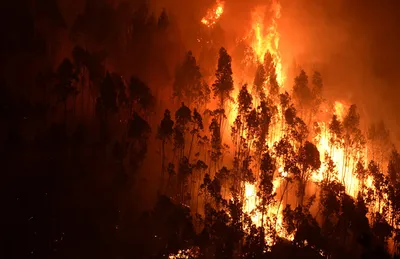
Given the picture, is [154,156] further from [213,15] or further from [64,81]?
[213,15]

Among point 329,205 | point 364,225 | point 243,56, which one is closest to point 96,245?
point 329,205

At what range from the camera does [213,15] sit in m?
93.0

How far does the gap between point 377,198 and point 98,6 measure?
62.0 metres

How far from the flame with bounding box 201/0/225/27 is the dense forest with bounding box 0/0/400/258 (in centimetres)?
490

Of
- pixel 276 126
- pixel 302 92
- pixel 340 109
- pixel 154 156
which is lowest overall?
pixel 154 156

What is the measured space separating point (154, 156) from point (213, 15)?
44009 millimetres

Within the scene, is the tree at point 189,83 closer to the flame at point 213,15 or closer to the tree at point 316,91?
the flame at point 213,15

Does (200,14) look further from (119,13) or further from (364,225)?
(364,225)

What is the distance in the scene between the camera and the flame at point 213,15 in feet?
301

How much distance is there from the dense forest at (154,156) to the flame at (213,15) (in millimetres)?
4896

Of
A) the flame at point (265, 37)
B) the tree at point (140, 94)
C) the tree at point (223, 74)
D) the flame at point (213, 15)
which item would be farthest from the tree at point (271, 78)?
the tree at point (140, 94)

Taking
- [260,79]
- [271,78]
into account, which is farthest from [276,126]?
[260,79]

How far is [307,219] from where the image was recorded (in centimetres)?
5188

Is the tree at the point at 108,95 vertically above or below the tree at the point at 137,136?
above
